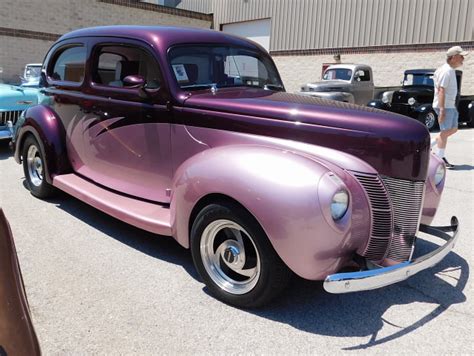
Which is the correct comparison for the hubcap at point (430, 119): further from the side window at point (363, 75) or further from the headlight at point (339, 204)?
the headlight at point (339, 204)

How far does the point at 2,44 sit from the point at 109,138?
17.8 metres

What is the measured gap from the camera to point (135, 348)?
2451 mm

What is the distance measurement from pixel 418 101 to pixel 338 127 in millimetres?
11277

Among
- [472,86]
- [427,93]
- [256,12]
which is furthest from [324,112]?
[256,12]

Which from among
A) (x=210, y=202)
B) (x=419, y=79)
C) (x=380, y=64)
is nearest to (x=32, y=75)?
(x=210, y=202)

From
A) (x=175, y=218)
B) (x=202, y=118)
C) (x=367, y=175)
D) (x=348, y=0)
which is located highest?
(x=348, y=0)

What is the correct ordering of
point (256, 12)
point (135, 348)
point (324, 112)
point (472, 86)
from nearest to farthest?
point (135, 348)
point (324, 112)
point (472, 86)
point (256, 12)

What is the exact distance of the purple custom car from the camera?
2490 mm

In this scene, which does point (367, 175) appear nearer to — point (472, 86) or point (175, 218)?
point (175, 218)

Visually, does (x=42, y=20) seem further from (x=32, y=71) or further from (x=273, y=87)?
(x=273, y=87)

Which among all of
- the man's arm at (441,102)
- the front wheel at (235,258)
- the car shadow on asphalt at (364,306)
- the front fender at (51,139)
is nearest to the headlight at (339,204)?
the front wheel at (235,258)

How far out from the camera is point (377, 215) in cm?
266

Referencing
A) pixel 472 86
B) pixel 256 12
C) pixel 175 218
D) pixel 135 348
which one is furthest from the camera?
pixel 256 12

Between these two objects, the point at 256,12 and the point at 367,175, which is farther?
the point at 256,12
